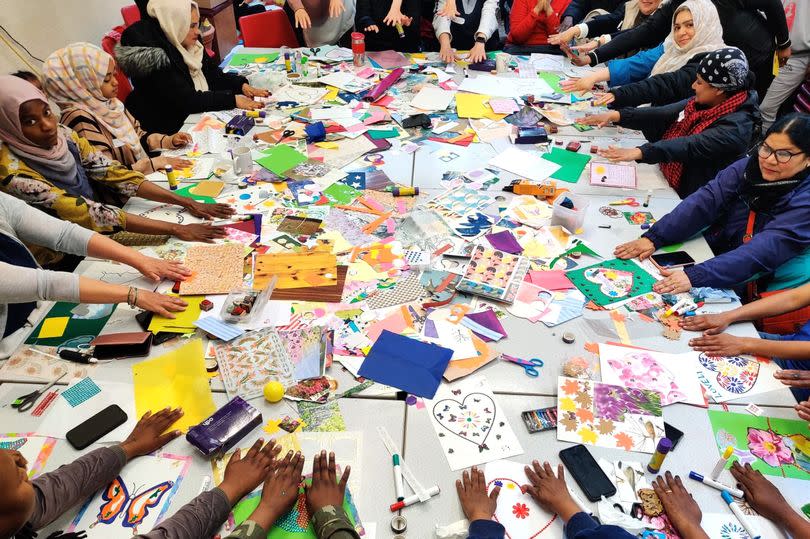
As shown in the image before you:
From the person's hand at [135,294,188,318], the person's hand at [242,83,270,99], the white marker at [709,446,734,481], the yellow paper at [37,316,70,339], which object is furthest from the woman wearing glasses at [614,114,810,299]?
the person's hand at [242,83,270,99]

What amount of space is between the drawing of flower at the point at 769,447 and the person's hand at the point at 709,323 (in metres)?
0.41

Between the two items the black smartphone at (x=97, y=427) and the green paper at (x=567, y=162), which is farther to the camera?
the green paper at (x=567, y=162)

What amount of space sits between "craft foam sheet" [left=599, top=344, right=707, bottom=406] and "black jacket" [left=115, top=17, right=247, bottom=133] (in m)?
2.79

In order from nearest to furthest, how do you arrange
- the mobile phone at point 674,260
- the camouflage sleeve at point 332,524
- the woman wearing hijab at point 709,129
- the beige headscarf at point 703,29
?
1. the camouflage sleeve at point 332,524
2. the mobile phone at point 674,260
3. the woman wearing hijab at point 709,129
4. the beige headscarf at point 703,29

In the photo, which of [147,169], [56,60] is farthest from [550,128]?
[56,60]

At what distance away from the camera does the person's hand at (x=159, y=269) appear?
2.00m

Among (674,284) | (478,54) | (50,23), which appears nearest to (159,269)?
(674,284)

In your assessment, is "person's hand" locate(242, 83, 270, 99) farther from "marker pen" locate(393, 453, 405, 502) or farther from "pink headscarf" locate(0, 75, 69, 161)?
"marker pen" locate(393, 453, 405, 502)

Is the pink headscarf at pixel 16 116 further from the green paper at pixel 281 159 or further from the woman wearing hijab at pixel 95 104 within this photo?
the green paper at pixel 281 159

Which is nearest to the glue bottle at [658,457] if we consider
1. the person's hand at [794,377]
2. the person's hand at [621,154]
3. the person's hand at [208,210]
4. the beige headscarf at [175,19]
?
the person's hand at [794,377]

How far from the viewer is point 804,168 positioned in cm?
210

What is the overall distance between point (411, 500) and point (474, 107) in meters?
2.63

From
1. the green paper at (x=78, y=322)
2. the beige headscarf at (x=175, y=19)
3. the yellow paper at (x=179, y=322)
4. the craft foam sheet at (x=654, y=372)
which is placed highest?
the beige headscarf at (x=175, y=19)

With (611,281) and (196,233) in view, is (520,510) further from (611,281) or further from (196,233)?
(196,233)
